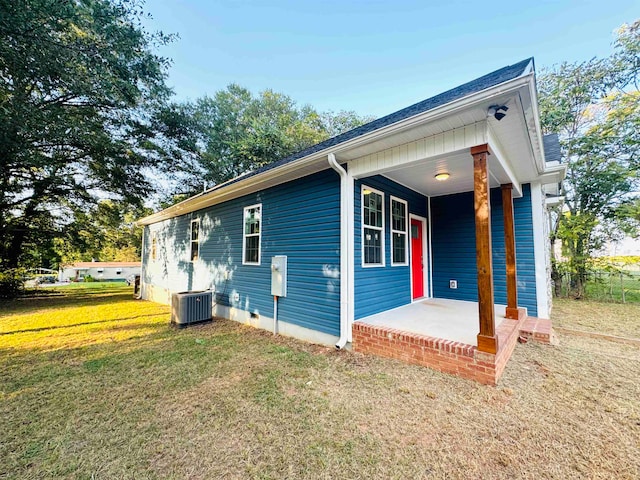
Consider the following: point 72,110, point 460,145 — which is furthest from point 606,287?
point 72,110

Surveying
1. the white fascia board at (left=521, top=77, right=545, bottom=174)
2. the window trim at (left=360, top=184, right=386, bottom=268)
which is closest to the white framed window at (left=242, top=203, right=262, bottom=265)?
the window trim at (left=360, top=184, right=386, bottom=268)

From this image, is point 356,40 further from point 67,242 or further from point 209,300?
point 67,242

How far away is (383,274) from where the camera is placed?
16.5 feet

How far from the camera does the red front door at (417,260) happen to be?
620cm

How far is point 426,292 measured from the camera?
21.6 ft

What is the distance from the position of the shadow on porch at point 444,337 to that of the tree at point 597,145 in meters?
7.24

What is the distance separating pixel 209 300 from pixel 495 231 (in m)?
6.77

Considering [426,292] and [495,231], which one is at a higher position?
[495,231]

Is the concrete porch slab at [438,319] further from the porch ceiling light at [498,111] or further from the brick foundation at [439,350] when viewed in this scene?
the porch ceiling light at [498,111]

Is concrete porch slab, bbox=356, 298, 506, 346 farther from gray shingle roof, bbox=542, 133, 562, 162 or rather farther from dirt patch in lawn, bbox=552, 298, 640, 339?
gray shingle roof, bbox=542, 133, 562, 162

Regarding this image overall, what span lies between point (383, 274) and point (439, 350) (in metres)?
1.88

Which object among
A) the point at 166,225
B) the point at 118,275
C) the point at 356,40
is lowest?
the point at 118,275

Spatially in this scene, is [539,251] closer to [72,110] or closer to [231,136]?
[72,110]

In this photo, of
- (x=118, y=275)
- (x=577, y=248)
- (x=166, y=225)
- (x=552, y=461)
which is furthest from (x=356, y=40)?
(x=118, y=275)
